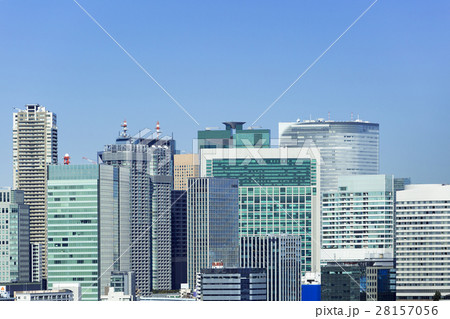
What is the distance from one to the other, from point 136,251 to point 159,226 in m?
1.10

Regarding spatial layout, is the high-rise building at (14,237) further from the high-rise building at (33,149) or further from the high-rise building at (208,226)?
the high-rise building at (208,226)

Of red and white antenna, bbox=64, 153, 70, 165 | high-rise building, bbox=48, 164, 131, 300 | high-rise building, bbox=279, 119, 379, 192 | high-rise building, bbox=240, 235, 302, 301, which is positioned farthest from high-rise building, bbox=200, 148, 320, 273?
red and white antenna, bbox=64, 153, 70, 165

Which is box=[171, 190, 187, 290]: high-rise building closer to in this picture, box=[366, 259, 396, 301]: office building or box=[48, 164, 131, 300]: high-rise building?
box=[48, 164, 131, 300]: high-rise building

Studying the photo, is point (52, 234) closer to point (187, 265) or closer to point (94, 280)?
point (94, 280)

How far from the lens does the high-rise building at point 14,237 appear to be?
23969 mm

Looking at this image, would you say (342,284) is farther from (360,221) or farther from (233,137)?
(360,221)

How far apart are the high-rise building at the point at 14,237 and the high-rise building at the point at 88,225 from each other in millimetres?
824

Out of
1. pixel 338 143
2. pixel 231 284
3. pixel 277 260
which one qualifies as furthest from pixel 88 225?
pixel 338 143

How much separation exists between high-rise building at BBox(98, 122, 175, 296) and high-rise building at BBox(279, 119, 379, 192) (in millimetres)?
4361
